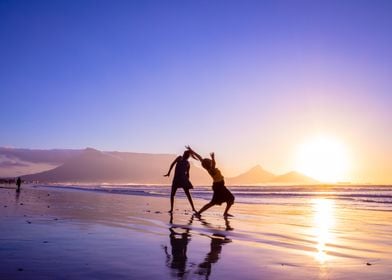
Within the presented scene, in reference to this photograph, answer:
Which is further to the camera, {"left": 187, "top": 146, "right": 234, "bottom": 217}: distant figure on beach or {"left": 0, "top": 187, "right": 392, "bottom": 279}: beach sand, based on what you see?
{"left": 187, "top": 146, "right": 234, "bottom": 217}: distant figure on beach

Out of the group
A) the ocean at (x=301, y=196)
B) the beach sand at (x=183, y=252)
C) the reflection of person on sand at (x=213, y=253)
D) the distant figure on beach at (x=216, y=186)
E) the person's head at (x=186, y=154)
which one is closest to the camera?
the beach sand at (x=183, y=252)

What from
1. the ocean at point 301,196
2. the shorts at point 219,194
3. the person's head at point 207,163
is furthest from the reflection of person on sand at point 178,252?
the ocean at point 301,196

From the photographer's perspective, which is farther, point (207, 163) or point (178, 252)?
point (207, 163)

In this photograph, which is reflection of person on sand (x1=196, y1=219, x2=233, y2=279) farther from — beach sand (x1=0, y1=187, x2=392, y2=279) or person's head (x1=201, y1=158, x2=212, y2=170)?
person's head (x1=201, y1=158, x2=212, y2=170)

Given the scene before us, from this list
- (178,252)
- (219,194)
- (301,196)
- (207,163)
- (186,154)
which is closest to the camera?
(178,252)

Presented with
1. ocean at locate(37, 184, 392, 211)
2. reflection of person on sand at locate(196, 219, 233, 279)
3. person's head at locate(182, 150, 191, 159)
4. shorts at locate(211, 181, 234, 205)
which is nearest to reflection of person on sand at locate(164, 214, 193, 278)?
reflection of person on sand at locate(196, 219, 233, 279)

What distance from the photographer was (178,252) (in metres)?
6.85

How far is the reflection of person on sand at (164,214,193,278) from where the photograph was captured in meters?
5.60

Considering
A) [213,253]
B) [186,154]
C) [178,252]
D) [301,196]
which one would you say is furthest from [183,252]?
[301,196]

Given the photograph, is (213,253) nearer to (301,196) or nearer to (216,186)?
(216,186)

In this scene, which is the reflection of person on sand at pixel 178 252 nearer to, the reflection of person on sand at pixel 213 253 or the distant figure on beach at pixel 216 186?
the reflection of person on sand at pixel 213 253

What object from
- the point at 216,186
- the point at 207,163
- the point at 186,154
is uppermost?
the point at 186,154

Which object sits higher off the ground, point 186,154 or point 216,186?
point 186,154

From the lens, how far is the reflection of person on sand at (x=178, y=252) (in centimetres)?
560
